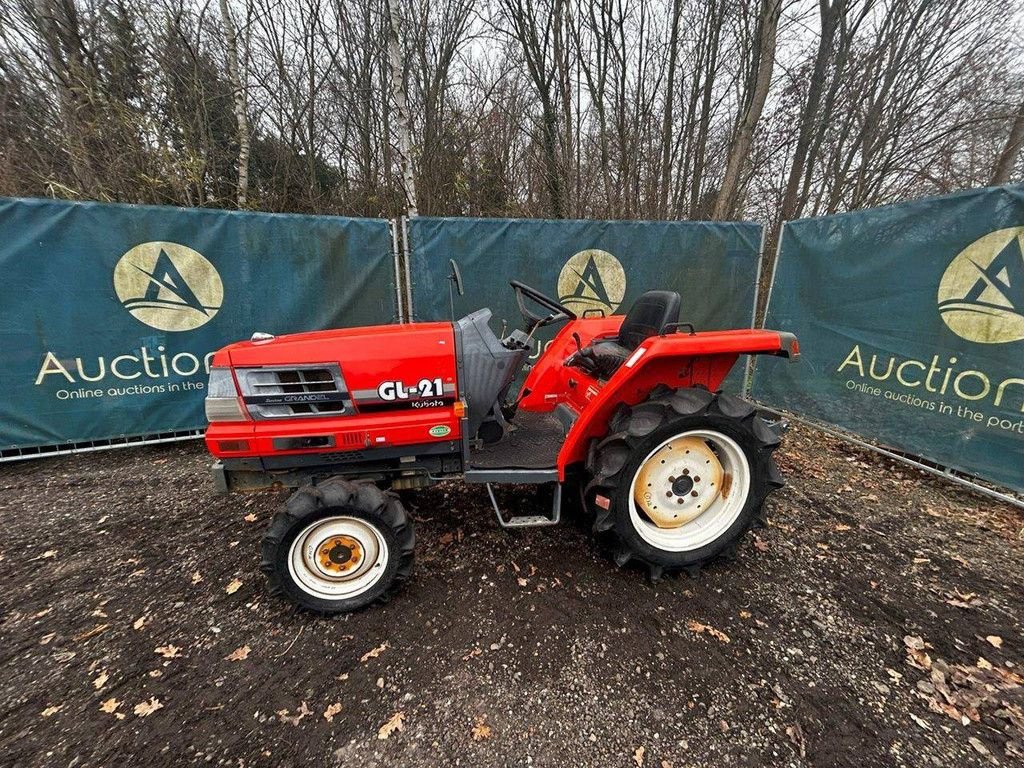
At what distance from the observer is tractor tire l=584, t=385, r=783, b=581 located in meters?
2.05

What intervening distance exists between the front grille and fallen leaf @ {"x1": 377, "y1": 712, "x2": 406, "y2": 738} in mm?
1199

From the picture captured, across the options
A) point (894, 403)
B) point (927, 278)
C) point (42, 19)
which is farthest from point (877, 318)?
point (42, 19)

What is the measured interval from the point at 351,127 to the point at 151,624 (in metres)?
7.97

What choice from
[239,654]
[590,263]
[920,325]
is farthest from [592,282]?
[239,654]

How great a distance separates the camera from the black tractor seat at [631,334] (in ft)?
8.20

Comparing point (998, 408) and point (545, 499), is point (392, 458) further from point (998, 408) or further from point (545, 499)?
point (998, 408)

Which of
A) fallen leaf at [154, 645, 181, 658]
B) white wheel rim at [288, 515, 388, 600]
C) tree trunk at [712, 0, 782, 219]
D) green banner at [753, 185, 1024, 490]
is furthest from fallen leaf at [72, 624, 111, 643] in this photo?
tree trunk at [712, 0, 782, 219]

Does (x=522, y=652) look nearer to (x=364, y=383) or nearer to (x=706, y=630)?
(x=706, y=630)

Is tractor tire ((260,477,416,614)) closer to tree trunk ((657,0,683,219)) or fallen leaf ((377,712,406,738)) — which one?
fallen leaf ((377,712,406,738))

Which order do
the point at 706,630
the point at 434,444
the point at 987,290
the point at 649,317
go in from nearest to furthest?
the point at 706,630, the point at 434,444, the point at 649,317, the point at 987,290

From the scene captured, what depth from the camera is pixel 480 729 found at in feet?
5.03

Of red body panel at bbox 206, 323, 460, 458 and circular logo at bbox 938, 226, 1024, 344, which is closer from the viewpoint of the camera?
red body panel at bbox 206, 323, 460, 458

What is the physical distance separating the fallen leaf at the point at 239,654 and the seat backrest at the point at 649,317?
235cm

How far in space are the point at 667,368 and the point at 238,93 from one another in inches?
285
